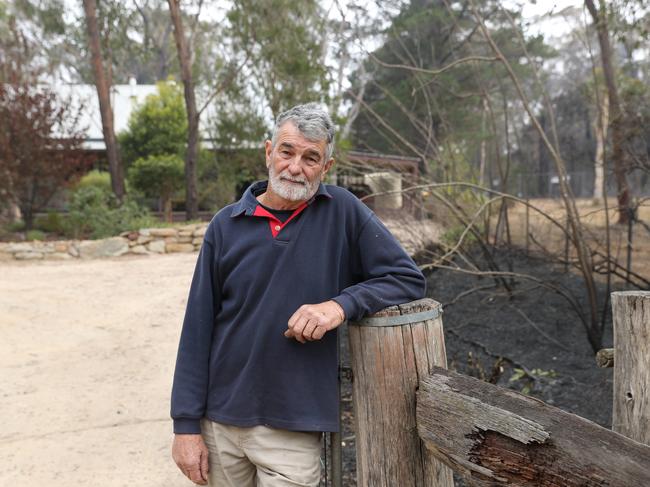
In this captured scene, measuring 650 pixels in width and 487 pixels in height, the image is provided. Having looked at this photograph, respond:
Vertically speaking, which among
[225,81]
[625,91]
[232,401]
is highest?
[225,81]

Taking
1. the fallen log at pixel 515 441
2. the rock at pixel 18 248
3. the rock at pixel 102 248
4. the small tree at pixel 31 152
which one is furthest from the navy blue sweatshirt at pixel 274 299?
the small tree at pixel 31 152

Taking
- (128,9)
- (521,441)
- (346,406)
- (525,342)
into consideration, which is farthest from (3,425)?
(128,9)

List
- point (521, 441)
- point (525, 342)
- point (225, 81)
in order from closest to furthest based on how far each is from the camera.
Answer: point (521, 441) < point (525, 342) < point (225, 81)

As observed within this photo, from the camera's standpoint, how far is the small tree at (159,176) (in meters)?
16.6

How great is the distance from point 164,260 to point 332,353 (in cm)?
1010

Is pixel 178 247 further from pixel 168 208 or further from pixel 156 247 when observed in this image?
pixel 168 208

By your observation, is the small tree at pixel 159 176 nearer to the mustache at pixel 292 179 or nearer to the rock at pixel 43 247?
the rock at pixel 43 247

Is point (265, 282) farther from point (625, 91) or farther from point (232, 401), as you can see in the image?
point (625, 91)

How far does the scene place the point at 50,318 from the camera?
7172 mm

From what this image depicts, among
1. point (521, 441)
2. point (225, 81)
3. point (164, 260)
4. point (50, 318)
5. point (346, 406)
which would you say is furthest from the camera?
point (225, 81)

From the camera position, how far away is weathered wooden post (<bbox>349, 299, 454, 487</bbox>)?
1604mm

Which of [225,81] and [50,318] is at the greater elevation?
[225,81]

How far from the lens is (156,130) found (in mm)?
17516

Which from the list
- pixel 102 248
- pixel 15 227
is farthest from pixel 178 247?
pixel 15 227
